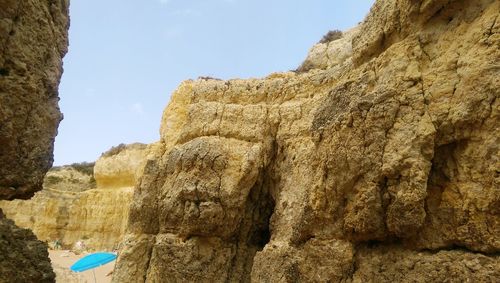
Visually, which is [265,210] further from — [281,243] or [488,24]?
[488,24]

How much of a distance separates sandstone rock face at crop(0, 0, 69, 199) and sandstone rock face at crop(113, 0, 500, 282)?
438 centimetres

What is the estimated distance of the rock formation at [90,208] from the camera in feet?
91.1

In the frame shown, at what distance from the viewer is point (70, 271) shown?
14.2 m

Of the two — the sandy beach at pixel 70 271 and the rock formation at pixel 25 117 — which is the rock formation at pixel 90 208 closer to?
the sandy beach at pixel 70 271

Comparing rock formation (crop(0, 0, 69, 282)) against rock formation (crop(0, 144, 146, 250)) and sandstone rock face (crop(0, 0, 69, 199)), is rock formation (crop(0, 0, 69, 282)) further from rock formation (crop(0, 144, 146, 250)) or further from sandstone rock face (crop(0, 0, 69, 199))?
rock formation (crop(0, 144, 146, 250))

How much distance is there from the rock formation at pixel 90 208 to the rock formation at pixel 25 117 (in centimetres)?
2433

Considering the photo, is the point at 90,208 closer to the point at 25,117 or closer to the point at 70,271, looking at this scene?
the point at 70,271

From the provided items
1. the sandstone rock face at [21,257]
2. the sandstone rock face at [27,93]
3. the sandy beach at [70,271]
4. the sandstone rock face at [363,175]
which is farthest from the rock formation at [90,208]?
the sandstone rock face at [21,257]

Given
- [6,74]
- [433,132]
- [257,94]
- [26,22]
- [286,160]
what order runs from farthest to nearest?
[257,94], [286,160], [433,132], [26,22], [6,74]

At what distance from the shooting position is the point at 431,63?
20.3 feet

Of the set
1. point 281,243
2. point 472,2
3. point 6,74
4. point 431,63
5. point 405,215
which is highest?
point 472,2

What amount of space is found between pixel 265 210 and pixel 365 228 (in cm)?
515

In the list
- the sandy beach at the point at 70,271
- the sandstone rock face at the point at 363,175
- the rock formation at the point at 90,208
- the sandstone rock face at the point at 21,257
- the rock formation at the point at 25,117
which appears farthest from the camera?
the rock formation at the point at 90,208

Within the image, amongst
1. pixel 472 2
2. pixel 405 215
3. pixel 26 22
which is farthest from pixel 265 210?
pixel 26 22
